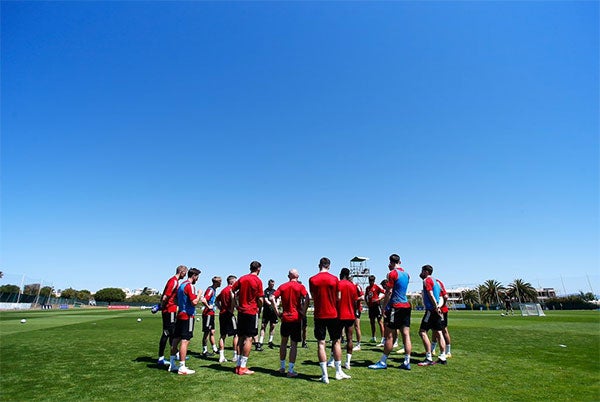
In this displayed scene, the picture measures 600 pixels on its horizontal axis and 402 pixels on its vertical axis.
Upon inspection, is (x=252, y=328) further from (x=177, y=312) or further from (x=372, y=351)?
(x=372, y=351)

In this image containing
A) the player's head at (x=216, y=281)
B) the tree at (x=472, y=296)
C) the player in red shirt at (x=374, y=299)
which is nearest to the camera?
the player's head at (x=216, y=281)

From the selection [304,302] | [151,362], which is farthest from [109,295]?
[304,302]

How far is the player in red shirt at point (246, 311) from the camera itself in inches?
273

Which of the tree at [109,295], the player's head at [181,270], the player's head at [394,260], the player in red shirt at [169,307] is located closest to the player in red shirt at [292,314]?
the player's head at [394,260]

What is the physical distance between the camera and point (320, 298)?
6.69 meters

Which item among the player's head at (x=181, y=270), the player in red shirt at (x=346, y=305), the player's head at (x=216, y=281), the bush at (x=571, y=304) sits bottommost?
the bush at (x=571, y=304)

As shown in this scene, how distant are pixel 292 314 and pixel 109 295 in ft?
487

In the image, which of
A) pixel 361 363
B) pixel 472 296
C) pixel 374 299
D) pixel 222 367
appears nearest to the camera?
pixel 222 367

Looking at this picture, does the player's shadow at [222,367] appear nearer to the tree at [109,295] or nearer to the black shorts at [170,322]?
the black shorts at [170,322]

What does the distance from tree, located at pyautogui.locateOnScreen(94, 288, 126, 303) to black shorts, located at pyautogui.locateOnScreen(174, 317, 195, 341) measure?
146 m

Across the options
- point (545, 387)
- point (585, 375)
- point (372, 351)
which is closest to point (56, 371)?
point (372, 351)

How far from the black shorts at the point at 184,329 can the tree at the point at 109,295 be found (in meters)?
146

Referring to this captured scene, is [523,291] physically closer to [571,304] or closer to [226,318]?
[571,304]

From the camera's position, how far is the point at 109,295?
421 ft
